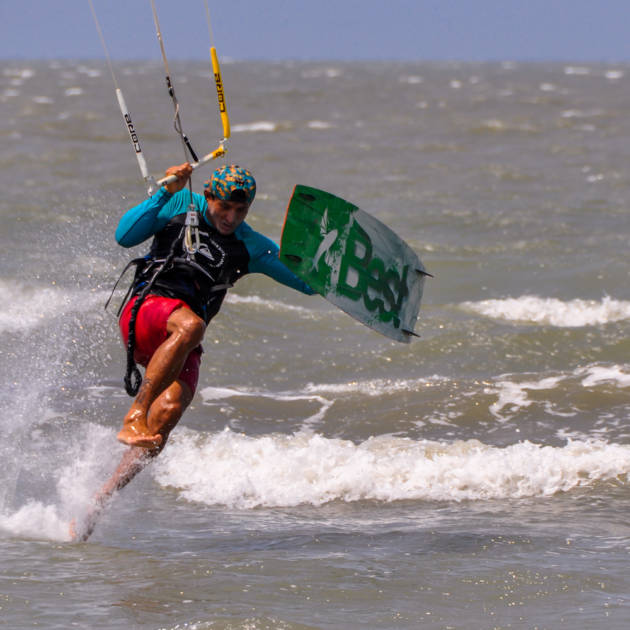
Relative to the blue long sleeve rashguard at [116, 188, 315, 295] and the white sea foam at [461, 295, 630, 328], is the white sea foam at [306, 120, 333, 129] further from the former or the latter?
the blue long sleeve rashguard at [116, 188, 315, 295]

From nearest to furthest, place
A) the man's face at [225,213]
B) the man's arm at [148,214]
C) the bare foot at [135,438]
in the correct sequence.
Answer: the bare foot at [135,438]
the man's arm at [148,214]
the man's face at [225,213]

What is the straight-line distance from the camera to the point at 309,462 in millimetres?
6633

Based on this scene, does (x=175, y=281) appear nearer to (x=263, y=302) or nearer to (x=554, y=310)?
(x=263, y=302)

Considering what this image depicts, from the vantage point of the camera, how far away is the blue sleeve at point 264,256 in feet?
17.7

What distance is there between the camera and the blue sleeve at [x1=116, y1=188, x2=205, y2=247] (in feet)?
16.6

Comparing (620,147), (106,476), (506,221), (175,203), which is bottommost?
(620,147)

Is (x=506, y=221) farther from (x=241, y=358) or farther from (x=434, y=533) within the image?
(x=434, y=533)

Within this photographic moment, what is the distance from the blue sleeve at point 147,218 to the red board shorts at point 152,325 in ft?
0.98

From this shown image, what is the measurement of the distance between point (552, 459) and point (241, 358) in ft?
11.8

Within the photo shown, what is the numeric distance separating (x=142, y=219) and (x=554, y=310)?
21.5ft

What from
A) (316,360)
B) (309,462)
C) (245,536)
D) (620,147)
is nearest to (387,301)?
(309,462)

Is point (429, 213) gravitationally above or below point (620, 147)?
above

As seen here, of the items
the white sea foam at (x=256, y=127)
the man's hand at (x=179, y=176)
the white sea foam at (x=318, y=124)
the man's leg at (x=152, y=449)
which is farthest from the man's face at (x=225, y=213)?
the white sea foam at (x=318, y=124)

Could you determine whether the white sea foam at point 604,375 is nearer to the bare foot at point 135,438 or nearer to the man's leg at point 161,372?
the man's leg at point 161,372
